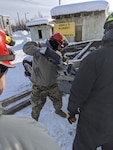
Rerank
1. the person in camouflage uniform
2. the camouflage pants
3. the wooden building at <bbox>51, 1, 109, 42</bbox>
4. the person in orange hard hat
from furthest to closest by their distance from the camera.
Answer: the wooden building at <bbox>51, 1, 109, 42</bbox> → the camouflage pants → the person in camouflage uniform → the person in orange hard hat

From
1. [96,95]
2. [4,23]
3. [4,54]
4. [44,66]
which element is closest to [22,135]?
[4,54]

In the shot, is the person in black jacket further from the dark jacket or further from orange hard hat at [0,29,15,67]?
orange hard hat at [0,29,15,67]

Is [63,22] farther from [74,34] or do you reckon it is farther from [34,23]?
[34,23]

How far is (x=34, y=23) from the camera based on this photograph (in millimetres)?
13359

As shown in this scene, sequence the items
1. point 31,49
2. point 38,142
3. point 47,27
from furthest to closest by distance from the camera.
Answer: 1. point 47,27
2. point 31,49
3. point 38,142

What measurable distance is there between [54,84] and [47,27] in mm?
10476

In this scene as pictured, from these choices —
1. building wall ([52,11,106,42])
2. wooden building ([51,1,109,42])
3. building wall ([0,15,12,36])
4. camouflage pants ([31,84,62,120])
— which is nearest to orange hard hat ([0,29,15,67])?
camouflage pants ([31,84,62,120])

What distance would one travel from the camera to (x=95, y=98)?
196 cm

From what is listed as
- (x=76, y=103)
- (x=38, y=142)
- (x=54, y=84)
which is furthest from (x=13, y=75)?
(x=38, y=142)

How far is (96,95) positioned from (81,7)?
9458 mm

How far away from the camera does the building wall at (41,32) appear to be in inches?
524

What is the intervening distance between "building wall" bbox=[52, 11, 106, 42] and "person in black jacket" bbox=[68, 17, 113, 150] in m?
9.38

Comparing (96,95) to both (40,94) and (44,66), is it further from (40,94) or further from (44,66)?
(40,94)

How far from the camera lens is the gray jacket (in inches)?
123
